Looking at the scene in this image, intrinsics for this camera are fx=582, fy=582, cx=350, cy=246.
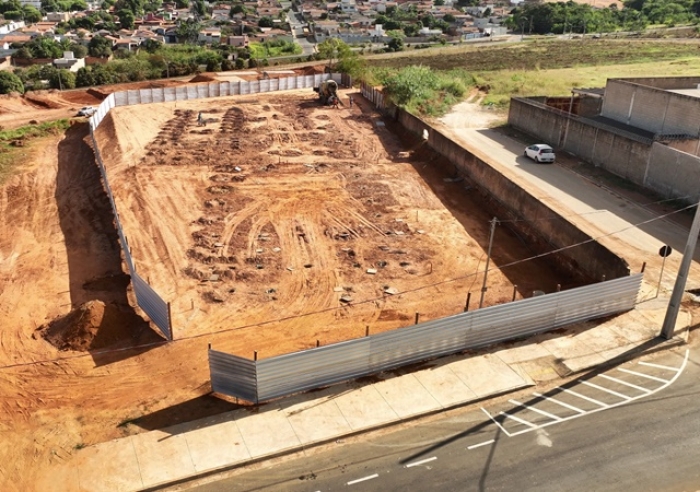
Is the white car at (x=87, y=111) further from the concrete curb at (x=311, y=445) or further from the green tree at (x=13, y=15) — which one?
the green tree at (x=13, y=15)

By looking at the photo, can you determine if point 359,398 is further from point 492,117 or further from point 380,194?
point 492,117

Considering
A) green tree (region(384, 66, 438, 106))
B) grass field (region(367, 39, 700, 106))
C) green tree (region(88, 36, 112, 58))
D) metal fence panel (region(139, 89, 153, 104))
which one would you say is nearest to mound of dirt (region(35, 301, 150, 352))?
green tree (region(384, 66, 438, 106))

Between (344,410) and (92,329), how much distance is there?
9.78 metres

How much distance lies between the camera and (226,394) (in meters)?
16.9

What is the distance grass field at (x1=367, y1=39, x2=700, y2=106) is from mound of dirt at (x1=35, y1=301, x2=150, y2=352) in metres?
42.2

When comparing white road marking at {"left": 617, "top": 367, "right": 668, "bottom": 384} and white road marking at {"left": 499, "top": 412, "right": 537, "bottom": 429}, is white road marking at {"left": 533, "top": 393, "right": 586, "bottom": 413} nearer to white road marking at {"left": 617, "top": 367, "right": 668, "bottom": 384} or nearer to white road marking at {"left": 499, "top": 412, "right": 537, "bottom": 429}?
white road marking at {"left": 499, "top": 412, "right": 537, "bottom": 429}

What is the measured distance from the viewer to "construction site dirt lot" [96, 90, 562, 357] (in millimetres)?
22422

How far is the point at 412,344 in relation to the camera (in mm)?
18000

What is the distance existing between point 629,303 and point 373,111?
123ft

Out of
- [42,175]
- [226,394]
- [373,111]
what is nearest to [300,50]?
[373,111]

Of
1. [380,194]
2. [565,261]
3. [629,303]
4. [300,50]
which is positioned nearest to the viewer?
[629,303]

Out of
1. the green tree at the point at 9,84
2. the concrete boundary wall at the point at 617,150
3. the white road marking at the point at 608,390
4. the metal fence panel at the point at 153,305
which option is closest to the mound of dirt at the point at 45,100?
the green tree at the point at 9,84

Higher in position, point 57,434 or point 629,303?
point 629,303

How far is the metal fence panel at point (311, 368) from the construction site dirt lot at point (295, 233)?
10.2ft
